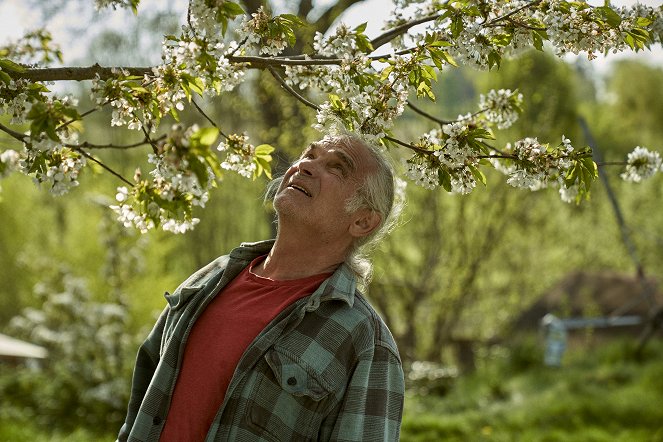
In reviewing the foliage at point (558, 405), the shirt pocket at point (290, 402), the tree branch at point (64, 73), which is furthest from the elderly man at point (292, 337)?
the foliage at point (558, 405)

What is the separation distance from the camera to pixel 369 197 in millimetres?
2670

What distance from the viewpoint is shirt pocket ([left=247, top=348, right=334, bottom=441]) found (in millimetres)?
Result: 2225

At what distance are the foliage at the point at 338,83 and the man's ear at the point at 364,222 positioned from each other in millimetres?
194

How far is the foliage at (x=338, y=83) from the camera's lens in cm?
234

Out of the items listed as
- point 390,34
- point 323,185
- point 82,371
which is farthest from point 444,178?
point 82,371

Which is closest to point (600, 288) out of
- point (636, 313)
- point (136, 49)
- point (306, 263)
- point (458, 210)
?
point (636, 313)

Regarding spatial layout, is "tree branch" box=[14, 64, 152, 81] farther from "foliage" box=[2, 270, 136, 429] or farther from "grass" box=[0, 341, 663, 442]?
"foliage" box=[2, 270, 136, 429]

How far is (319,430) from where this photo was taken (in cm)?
226

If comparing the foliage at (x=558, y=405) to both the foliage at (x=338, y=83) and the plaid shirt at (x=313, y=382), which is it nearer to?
the foliage at (x=338, y=83)

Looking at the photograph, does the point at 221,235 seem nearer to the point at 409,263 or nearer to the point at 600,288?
the point at 409,263

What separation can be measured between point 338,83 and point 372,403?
104cm

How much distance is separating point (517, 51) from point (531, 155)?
0.47 m

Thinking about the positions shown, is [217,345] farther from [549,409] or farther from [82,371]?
[82,371]

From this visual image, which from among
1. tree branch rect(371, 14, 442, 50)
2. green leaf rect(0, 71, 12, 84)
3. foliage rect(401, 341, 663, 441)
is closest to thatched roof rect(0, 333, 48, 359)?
foliage rect(401, 341, 663, 441)
